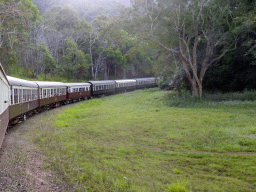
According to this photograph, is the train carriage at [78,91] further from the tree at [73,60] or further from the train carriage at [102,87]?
the tree at [73,60]

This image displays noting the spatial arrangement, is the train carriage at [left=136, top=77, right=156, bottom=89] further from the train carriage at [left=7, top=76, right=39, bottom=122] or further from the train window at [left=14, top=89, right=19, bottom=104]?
the train window at [left=14, top=89, right=19, bottom=104]

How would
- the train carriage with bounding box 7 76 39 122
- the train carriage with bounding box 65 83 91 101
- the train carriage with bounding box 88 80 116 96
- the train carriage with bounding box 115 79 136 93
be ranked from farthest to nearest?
1. the train carriage with bounding box 115 79 136 93
2. the train carriage with bounding box 88 80 116 96
3. the train carriage with bounding box 65 83 91 101
4. the train carriage with bounding box 7 76 39 122

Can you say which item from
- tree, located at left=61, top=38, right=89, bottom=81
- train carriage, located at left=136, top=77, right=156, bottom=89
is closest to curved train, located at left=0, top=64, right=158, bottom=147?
train carriage, located at left=136, top=77, right=156, bottom=89

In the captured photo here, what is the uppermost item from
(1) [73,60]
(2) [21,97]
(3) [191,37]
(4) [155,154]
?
(1) [73,60]

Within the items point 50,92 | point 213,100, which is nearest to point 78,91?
point 50,92

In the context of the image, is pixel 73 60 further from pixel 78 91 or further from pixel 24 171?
pixel 24 171

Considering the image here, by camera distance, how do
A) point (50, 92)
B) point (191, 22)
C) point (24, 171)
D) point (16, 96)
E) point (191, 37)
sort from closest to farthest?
point (24, 171), point (16, 96), point (191, 22), point (50, 92), point (191, 37)

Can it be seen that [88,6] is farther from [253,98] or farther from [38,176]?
[38,176]

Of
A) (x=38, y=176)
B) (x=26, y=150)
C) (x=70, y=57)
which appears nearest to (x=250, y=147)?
(x=38, y=176)

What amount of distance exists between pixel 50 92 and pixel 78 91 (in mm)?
7184

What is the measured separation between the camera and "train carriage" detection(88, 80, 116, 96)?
29.1 meters

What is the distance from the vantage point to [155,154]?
6523 millimetres

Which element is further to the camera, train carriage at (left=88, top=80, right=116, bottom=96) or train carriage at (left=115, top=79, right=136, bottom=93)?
train carriage at (left=115, top=79, right=136, bottom=93)

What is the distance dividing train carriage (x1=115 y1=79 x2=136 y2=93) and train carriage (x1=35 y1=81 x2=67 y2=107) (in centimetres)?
1452
